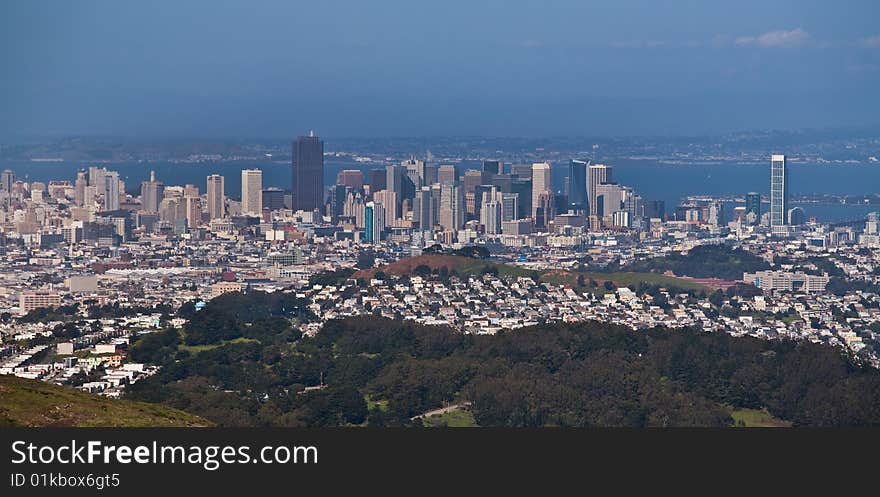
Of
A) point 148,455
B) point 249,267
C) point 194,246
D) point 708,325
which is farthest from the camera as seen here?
point 194,246

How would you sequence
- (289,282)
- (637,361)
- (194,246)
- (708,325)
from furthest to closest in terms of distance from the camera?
(194,246) → (289,282) → (708,325) → (637,361)

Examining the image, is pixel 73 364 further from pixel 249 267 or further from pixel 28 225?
pixel 28 225

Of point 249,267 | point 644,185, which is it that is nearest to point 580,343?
point 249,267

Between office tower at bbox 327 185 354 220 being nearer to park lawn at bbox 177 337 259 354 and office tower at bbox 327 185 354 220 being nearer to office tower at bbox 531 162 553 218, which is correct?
office tower at bbox 531 162 553 218

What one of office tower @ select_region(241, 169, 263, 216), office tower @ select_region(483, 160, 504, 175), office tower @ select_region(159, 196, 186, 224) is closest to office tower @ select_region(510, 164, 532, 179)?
office tower @ select_region(483, 160, 504, 175)

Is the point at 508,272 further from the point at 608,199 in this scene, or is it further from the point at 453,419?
the point at 608,199

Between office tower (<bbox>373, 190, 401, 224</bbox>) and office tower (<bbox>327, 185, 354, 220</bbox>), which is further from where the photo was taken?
office tower (<bbox>327, 185, 354, 220</bbox>)

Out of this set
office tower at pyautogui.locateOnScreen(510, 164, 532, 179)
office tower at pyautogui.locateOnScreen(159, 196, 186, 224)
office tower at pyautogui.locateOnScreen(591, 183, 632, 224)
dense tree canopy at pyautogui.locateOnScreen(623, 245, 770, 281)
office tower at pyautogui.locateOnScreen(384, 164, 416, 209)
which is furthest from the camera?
office tower at pyautogui.locateOnScreen(510, 164, 532, 179)

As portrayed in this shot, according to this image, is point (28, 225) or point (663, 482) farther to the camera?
point (28, 225)
